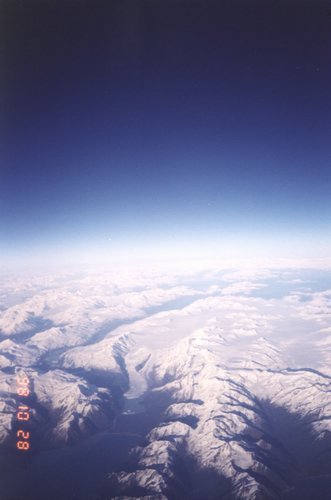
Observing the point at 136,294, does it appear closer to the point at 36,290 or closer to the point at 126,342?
the point at 126,342

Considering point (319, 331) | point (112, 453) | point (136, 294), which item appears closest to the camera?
point (112, 453)

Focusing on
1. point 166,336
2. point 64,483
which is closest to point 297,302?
point 166,336

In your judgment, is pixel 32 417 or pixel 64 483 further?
pixel 32 417
